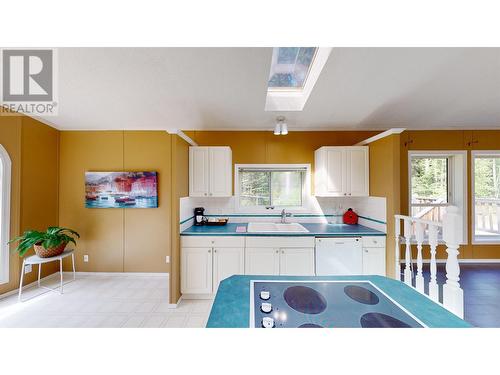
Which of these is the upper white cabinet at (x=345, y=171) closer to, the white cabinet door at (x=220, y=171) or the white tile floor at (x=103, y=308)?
the white cabinet door at (x=220, y=171)

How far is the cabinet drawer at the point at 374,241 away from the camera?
8.32 feet

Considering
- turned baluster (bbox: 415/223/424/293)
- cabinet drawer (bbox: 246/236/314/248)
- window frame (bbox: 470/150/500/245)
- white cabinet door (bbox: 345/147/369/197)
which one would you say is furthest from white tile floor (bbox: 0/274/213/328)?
window frame (bbox: 470/150/500/245)

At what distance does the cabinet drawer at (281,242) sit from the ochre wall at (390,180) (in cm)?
99

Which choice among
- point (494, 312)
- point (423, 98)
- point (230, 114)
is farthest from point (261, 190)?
point (494, 312)

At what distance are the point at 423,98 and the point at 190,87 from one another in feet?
9.65

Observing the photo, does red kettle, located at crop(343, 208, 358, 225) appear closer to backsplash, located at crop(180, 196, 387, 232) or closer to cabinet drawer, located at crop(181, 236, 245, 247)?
backsplash, located at crop(180, 196, 387, 232)

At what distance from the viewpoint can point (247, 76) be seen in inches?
78.5

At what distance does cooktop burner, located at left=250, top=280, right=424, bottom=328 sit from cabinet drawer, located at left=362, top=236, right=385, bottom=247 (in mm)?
1584

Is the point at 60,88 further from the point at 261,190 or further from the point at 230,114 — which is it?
the point at 261,190

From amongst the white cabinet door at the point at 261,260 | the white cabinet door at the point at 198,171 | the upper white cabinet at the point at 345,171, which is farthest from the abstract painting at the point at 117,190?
the upper white cabinet at the point at 345,171

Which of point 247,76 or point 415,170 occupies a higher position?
point 247,76

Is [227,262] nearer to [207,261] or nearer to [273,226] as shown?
[207,261]

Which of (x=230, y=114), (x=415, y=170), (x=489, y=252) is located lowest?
(x=489, y=252)
